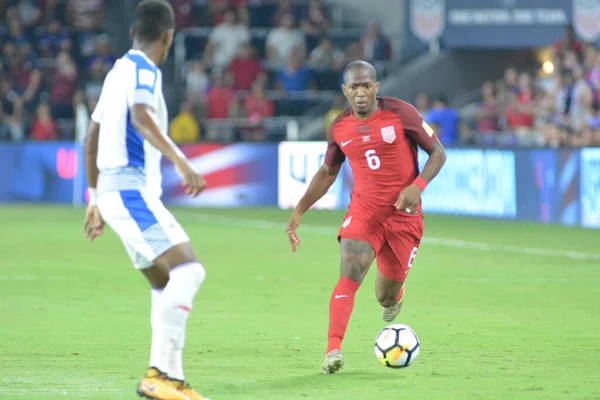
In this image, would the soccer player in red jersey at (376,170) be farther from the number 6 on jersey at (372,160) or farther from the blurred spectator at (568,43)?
the blurred spectator at (568,43)

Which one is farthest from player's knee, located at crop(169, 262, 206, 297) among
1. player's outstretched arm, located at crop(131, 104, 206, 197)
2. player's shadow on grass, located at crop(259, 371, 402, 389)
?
player's shadow on grass, located at crop(259, 371, 402, 389)

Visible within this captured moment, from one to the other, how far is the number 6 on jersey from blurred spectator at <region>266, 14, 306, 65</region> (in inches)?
806

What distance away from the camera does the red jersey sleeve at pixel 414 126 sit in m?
8.12

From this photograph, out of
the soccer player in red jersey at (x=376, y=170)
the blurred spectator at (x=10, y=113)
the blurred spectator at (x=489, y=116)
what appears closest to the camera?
the soccer player in red jersey at (x=376, y=170)

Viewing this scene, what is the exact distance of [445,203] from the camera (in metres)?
22.4

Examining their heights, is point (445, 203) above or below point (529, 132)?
below

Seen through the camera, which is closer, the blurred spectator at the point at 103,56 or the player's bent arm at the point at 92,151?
the player's bent arm at the point at 92,151

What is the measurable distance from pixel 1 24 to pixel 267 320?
848 inches

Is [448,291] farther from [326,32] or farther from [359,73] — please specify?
[326,32]

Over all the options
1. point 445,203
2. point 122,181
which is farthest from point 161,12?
point 445,203

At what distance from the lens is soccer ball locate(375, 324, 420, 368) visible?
291 inches

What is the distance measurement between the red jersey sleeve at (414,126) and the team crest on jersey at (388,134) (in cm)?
9

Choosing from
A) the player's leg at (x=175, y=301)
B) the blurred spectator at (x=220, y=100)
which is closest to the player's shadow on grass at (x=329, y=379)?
the player's leg at (x=175, y=301)

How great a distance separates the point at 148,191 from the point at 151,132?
1.35 ft
